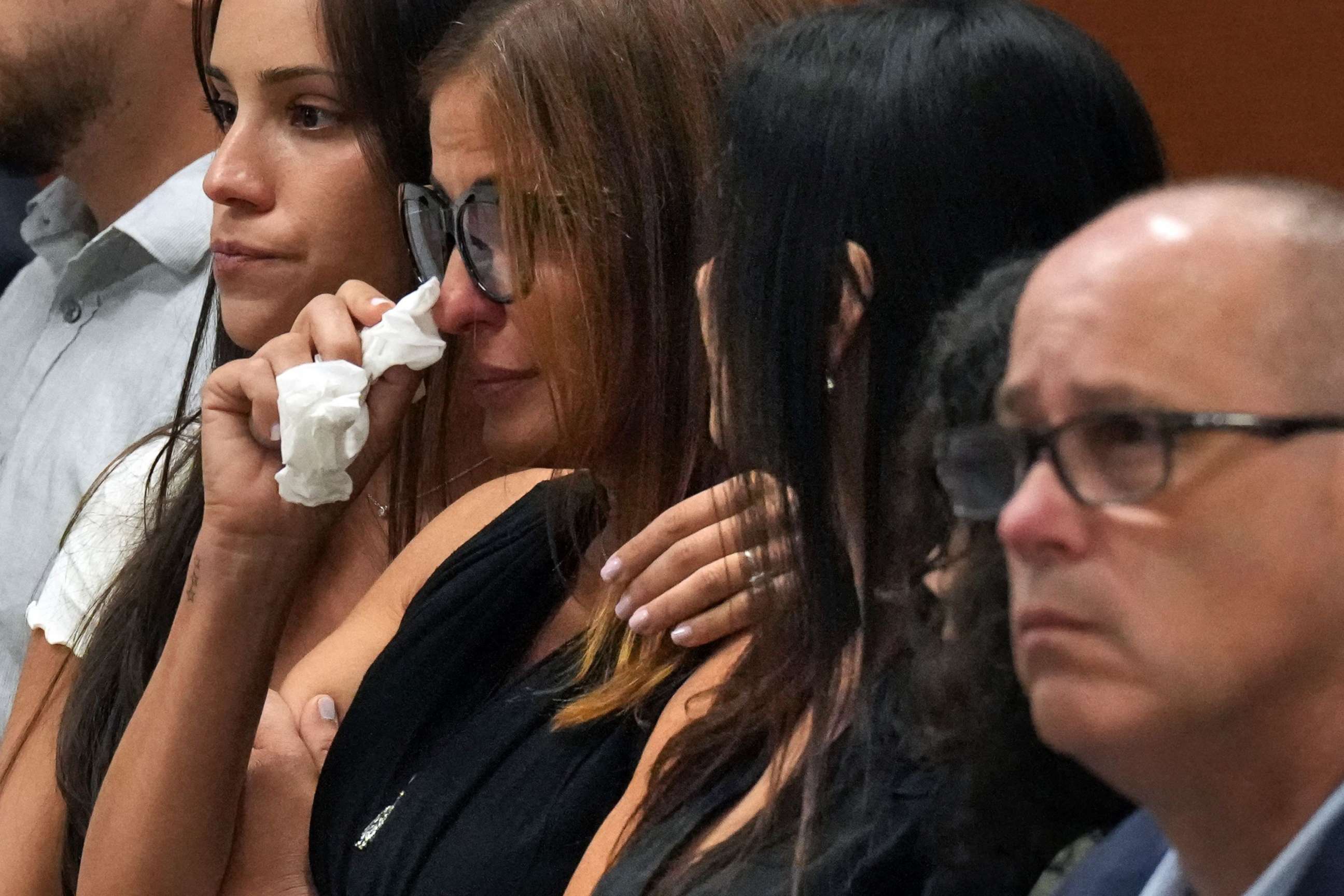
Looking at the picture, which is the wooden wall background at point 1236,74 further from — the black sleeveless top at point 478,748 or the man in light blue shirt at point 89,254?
the man in light blue shirt at point 89,254

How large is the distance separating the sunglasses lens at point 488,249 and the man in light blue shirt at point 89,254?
811 mm

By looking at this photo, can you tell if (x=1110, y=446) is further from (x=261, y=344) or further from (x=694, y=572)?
(x=261, y=344)

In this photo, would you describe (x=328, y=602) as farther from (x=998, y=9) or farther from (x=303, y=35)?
(x=998, y=9)

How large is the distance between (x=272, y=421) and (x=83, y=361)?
0.87 meters

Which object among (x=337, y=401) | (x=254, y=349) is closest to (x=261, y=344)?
(x=254, y=349)

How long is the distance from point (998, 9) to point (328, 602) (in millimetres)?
969

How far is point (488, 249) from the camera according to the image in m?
1.38

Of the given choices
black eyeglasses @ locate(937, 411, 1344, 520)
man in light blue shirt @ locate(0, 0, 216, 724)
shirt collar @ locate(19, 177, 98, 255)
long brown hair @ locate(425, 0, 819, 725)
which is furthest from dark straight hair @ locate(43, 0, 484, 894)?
black eyeglasses @ locate(937, 411, 1344, 520)

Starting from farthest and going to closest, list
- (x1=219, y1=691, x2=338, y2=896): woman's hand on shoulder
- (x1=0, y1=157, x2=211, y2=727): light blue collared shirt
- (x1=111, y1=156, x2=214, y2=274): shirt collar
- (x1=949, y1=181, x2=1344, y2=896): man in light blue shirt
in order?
1. (x1=111, y1=156, x2=214, y2=274): shirt collar
2. (x1=0, y1=157, x2=211, y2=727): light blue collared shirt
3. (x1=219, y1=691, x2=338, y2=896): woman's hand on shoulder
4. (x1=949, y1=181, x2=1344, y2=896): man in light blue shirt

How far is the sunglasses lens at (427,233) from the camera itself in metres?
1.44

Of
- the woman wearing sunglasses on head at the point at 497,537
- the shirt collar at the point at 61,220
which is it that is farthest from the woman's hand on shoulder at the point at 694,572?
the shirt collar at the point at 61,220

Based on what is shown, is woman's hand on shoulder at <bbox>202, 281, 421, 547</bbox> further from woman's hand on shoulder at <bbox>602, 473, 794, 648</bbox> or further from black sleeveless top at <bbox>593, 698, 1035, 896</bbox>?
black sleeveless top at <bbox>593, 698, 1035, 896</bbox>

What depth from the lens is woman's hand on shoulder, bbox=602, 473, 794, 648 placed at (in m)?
1.16

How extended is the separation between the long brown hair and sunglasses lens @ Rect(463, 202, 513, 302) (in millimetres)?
22
